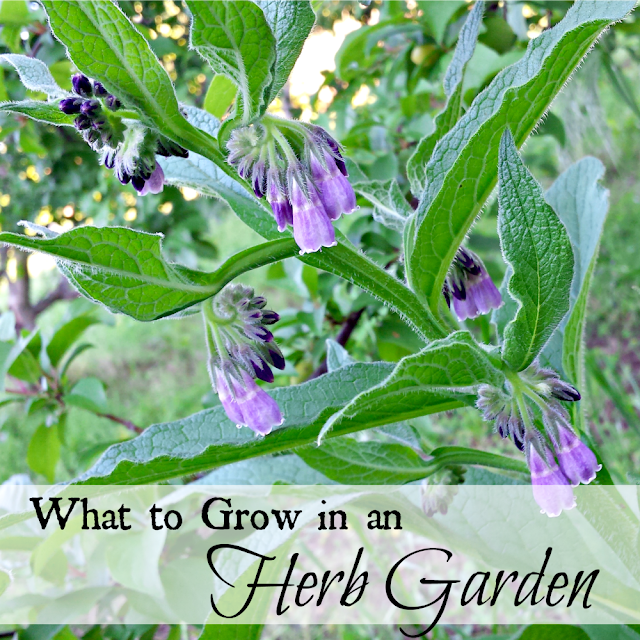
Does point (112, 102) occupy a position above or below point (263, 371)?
above

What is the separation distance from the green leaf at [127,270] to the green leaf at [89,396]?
101cm

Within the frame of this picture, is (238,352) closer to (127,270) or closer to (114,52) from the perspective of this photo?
(127,270)

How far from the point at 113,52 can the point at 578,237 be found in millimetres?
709

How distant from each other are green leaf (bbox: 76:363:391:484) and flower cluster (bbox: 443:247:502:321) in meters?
0.17

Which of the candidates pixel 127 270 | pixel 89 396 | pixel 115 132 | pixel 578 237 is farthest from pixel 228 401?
pixel 89 396

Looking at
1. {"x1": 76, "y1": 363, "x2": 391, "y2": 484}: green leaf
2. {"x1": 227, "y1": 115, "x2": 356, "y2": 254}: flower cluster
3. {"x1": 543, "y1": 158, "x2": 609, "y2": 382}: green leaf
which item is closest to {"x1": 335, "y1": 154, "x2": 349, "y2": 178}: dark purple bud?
{"x1": 227, "y1": 115, "x2": 356, "y2": 254}: flower cluster

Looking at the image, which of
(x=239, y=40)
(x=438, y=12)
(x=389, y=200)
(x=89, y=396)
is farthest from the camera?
(x=89, y=396)

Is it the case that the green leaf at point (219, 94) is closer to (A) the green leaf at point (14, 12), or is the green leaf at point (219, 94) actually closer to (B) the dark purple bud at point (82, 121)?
(B) the dark purple bud at point (82, 121)

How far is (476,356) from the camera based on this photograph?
546mm

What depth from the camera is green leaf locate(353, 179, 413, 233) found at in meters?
0.74

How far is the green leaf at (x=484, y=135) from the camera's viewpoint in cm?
55

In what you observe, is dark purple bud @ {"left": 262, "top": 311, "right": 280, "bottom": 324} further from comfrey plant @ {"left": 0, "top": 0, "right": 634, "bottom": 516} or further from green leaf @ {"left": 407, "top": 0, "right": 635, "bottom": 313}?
green leaf @ {"left": 407, "top": 0, "right": 635, "bottom": 313}

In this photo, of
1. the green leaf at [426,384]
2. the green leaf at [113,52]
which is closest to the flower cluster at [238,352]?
the green leaf at [426,384]

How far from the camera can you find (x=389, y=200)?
2.46 feet
